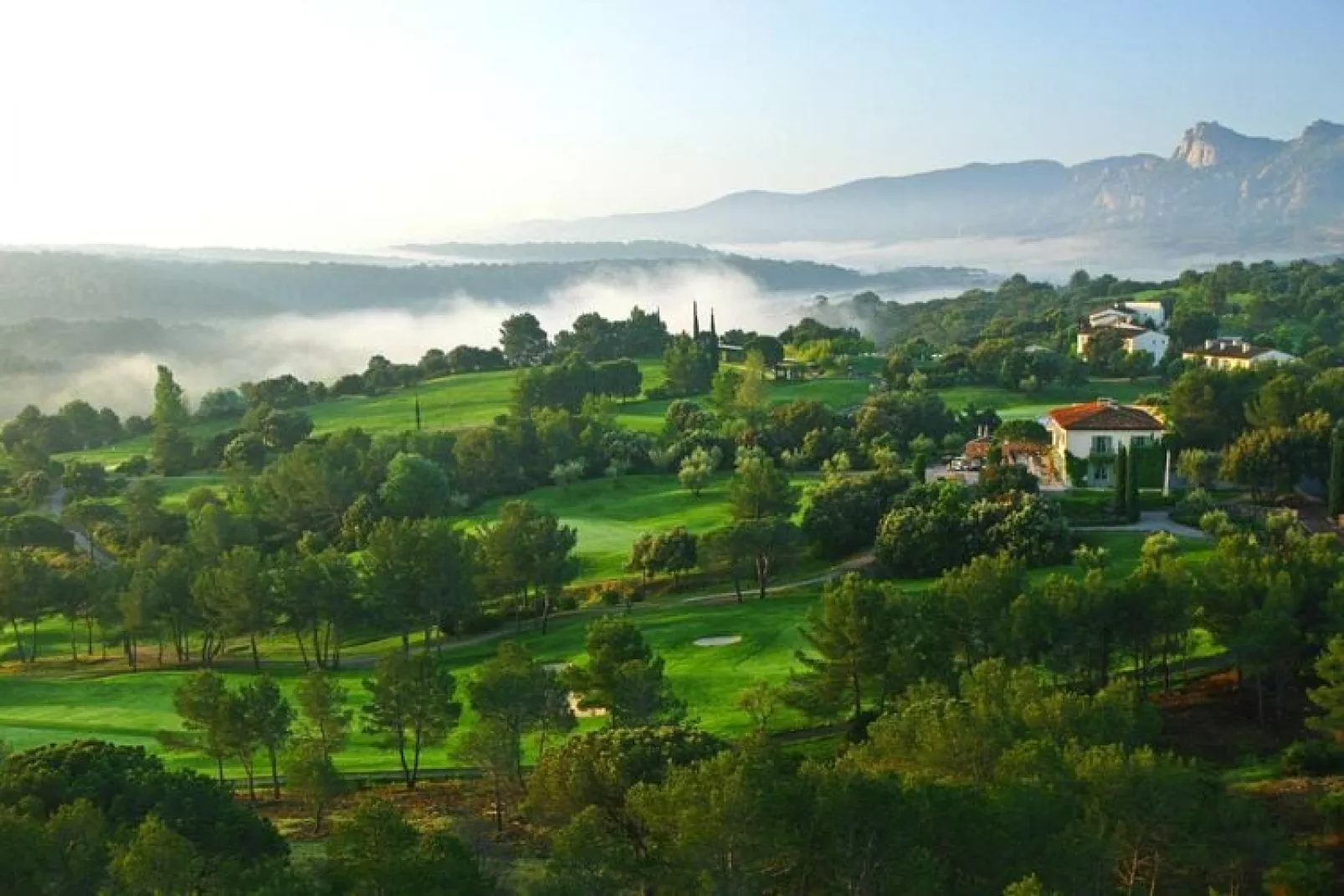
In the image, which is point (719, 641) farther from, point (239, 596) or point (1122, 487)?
point (1122, 487)

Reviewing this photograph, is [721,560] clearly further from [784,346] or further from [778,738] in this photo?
[784,346]

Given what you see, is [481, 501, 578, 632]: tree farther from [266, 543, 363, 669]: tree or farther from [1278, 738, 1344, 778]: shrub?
[1278, 738, 1344, 778]: shrub

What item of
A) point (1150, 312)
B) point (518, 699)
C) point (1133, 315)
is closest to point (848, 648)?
point (518, 699)

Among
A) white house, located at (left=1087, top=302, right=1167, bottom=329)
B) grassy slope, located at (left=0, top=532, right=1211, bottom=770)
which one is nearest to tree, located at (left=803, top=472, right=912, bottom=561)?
grassy slope, located at (left=0, top=532, right=1211, bottom=770)

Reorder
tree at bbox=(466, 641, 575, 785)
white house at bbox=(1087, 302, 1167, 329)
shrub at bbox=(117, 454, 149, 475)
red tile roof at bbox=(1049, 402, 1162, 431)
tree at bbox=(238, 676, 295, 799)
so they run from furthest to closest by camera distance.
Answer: white house at bbox=(1087, 302, 1167, 329)
shrub at bbox=(117, 454, 149, 475)
red tile roof at bbox=(1049, 402, 1162, 431)
tree at bbox=(238, 676, 295, 799)
tree at bbox=(466, 641, 575, 785)

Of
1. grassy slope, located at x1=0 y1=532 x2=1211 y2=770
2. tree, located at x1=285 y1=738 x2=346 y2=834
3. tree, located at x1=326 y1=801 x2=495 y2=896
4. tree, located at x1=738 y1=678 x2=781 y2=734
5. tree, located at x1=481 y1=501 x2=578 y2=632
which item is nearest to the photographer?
tree, located at x1=326 y1=801 x2=495 y2=896

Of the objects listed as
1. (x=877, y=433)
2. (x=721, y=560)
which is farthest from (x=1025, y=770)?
(x=877, y=433)

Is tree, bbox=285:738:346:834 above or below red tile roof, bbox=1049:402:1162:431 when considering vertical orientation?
below
